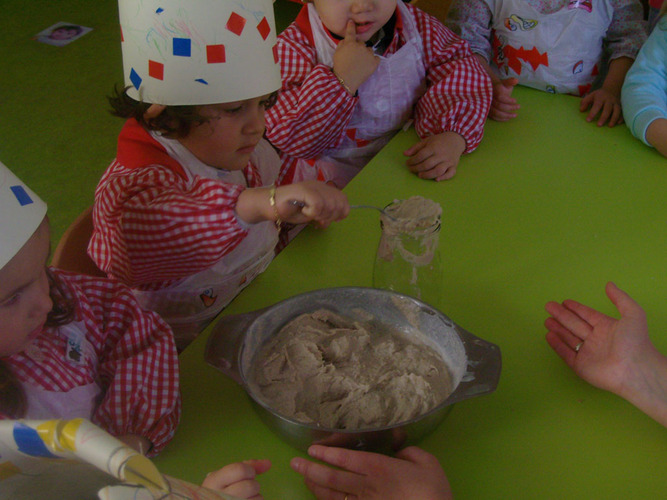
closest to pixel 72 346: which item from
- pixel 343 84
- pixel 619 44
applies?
pixel 343 84

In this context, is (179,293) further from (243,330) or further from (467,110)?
(467,110)

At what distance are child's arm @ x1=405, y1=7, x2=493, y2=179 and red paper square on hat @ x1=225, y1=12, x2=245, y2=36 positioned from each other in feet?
1.44

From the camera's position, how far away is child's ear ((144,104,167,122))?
3.07 ft

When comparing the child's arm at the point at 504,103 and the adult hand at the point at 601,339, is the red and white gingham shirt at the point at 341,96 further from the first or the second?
the adult hand at the point at 601,339

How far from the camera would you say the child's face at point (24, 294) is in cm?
59

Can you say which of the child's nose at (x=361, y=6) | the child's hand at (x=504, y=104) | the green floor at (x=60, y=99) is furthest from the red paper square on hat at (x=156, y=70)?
the green floor at (x=60, y=99)

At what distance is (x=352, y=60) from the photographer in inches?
47.6

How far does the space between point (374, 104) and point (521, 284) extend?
602 mm

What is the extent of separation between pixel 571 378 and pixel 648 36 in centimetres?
104

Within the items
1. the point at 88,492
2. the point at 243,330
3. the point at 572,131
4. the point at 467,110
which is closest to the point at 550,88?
the point at 572,131

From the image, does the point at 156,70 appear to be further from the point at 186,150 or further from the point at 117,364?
the point at 117,364

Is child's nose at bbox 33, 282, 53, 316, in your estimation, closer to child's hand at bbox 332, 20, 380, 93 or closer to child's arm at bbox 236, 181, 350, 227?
child's arm at bbox 236, 181, 350, 227

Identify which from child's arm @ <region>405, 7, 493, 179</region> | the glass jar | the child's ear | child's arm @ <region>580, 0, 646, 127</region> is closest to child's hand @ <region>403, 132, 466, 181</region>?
child's arm @ <region>405, 7, 493, 179</region>

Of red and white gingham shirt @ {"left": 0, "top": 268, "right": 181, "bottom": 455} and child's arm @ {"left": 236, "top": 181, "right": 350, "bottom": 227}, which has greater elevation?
child's arm @ {"left": 236, "top": 181, "right": 350, "bottom": 227}
